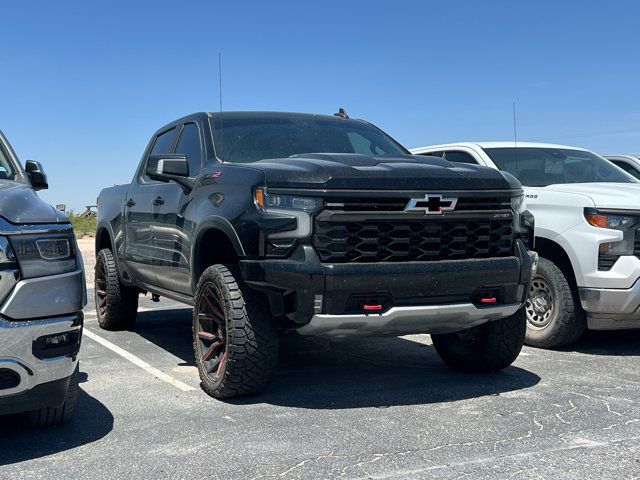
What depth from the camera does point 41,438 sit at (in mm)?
4145

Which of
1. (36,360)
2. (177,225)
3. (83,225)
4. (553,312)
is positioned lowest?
(83,225)

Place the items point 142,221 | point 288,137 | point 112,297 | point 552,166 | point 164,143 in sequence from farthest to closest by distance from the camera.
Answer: point 112,297 < point 552,166 < point 164,143 < point 142,221 < point 288,137

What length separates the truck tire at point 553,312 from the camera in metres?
6.42

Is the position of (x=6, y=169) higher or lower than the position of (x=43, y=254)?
higher

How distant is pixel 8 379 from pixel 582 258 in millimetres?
4458

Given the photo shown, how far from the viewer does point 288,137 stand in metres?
5.96

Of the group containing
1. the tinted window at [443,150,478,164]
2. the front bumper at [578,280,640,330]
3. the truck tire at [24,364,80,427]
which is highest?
the tinted window at [443,150,478,164]

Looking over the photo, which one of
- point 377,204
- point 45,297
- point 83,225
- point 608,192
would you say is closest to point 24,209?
point 45,297

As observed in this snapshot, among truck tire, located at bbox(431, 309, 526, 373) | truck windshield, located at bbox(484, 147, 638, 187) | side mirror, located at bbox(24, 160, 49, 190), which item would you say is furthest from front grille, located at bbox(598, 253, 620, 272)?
side mirror, located at bbox(24, 160, 49, 190)

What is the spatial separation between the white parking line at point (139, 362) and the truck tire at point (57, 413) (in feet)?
3.46

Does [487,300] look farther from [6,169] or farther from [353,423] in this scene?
[6,169]

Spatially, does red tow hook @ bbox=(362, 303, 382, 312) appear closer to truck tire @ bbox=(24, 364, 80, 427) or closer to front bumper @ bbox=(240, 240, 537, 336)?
front bumper @ bbox=(240, 240, 537, 336)

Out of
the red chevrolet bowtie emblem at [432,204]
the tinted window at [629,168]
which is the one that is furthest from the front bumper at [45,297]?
the tinted window at [629,168]

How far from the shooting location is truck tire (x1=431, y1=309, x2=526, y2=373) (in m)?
5.41
